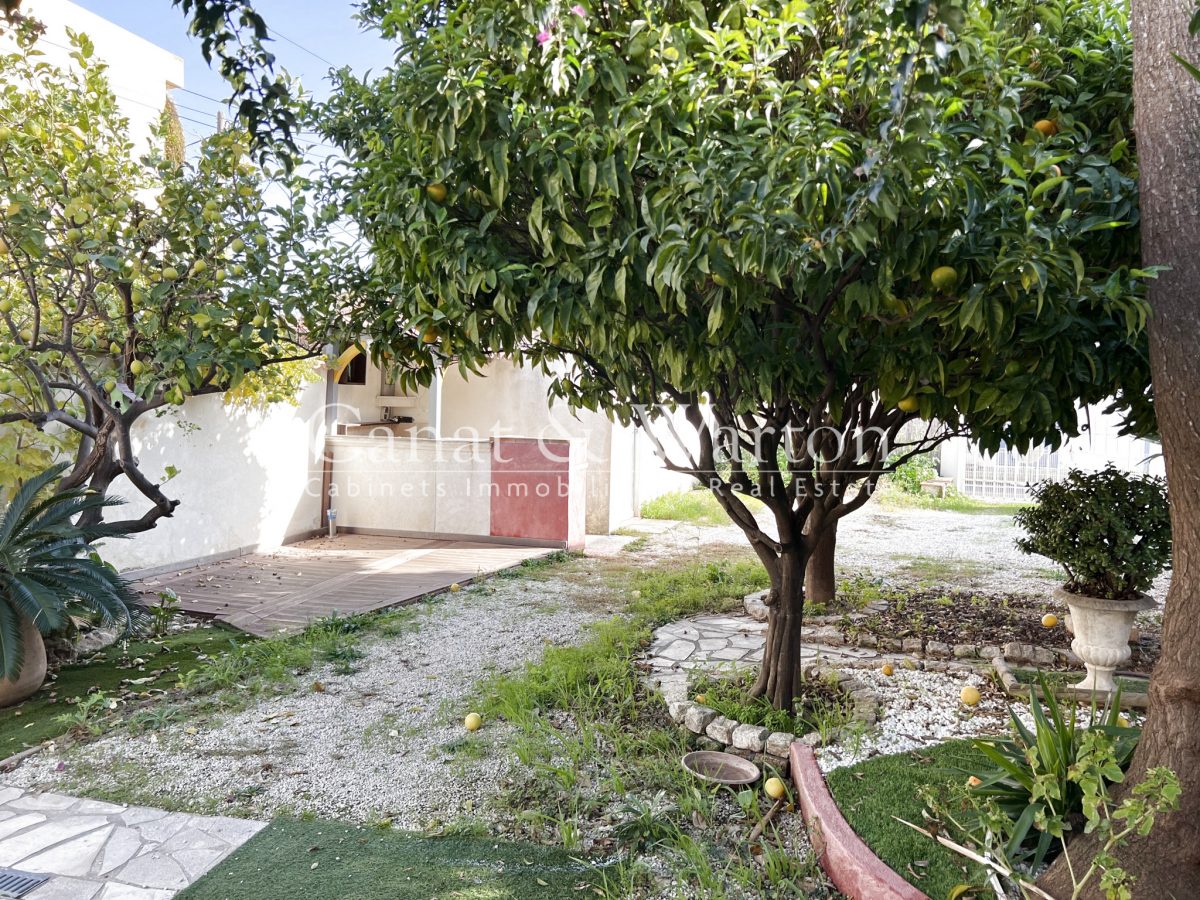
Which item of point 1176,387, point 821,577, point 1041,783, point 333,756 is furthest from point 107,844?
point 821,577

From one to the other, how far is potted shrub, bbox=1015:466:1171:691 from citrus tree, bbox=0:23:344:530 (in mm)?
4699

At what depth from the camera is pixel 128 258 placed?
4898mm

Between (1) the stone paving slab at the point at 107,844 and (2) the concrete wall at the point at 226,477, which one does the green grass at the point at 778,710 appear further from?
(2) the concrete wall at the point at 226,477

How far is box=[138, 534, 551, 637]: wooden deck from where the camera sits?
7035 mm

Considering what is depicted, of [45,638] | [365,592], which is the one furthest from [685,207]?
[365,592]

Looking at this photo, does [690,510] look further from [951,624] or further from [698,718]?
[698,718]

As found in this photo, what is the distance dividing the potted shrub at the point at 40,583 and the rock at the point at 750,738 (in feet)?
12.2

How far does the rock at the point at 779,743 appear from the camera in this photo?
3.83 meters

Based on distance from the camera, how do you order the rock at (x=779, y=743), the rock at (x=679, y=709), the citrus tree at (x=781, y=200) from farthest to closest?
the rock at (x=679, y=709) < the rock at (x=779, y=743) < the citrus tree at (x=781, y=200)

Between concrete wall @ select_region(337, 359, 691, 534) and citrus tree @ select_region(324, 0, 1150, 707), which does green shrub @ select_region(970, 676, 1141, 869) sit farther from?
concrete wall @ select_region(337, 359, 691, 534)

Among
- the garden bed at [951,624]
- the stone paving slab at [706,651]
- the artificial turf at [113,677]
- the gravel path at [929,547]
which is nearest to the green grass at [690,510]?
the gravel path at [929,547]

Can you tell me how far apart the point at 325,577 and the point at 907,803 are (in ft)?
22.0

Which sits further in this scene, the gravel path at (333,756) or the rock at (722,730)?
the rock at (722,730)

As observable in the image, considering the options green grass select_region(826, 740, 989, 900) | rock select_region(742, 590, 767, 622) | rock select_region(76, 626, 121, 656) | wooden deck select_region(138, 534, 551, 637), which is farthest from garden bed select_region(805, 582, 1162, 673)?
rock select_region(76, 626, 121, 656)
